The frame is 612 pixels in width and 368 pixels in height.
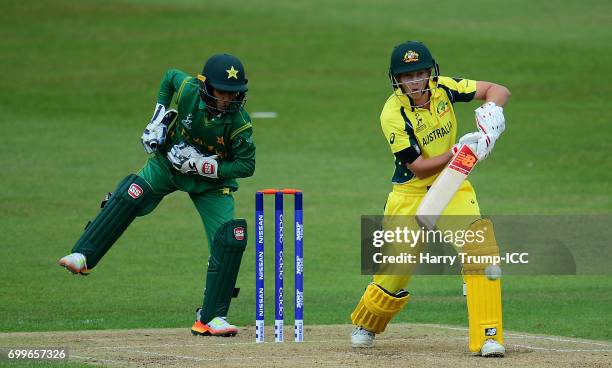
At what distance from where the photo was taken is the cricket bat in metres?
8.24

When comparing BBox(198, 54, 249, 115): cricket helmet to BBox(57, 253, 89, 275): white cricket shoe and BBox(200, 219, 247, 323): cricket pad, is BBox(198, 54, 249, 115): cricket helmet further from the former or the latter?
BBox(57, 253, 89, 275): white cricket shoe

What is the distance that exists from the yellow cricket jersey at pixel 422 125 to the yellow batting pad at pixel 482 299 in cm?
66

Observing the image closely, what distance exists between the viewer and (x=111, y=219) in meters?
9.43

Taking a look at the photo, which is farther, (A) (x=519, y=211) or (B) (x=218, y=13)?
(B) (x=218, y=13)

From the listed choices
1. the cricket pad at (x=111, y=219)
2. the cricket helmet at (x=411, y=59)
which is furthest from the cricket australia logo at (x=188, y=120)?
the cricket helmet at (x=411, y=59)

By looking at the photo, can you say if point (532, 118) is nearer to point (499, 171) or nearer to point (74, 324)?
point (499, 171)

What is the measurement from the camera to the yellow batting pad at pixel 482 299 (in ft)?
27.2

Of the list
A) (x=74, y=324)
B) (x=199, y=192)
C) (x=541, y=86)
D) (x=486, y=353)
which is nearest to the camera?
(x=486, y=353)

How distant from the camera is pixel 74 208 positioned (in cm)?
1725

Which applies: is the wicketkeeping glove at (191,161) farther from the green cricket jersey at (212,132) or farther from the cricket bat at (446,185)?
the cricket bat at (446,185)

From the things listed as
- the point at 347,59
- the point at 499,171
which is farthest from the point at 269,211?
the point at 347,59

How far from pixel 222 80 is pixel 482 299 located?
256 cm

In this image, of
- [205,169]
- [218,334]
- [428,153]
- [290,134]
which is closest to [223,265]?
[218,334]

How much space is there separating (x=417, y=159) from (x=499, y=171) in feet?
37.9
